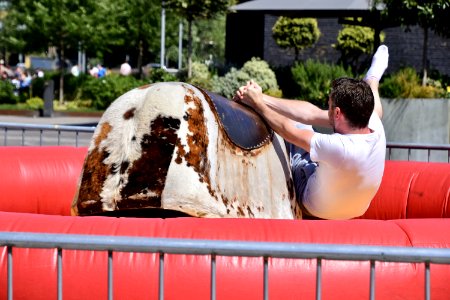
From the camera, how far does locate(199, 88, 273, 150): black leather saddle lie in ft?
18.5

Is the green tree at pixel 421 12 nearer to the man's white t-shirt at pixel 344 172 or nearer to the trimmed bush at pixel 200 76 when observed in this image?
the trimmed bush at pixel 200 76

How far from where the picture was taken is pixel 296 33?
1495 inches

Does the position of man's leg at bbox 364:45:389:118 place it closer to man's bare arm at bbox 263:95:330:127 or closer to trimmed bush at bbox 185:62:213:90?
man's bare arm at bbox 263:95:330:127

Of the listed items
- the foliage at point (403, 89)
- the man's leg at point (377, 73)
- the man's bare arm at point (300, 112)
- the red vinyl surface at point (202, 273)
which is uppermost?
the man's leg at point (377, 73)

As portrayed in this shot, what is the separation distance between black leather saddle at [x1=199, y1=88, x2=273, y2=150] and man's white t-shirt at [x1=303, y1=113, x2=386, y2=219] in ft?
1.23

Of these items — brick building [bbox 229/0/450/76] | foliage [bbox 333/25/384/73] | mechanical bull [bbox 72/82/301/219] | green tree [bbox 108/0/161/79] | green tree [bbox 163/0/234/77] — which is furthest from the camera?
green tree [bbox 108/0/161/79]

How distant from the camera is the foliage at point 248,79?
25.0 meters

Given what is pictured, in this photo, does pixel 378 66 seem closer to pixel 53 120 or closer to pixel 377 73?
pixel 377 73

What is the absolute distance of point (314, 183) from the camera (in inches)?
230

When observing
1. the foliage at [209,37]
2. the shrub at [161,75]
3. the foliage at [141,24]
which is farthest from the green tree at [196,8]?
the foliage at [209,37]

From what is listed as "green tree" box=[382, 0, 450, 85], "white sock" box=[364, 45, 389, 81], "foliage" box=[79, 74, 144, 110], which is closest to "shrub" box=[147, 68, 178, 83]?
"foliage" box=[79, 74, 144, 110]

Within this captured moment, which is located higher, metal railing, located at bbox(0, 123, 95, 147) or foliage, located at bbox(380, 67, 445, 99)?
foliage, located at bbox(380, 67, 445, 99)

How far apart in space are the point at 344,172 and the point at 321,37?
34.8m

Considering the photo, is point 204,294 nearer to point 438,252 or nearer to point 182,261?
point 182,261
